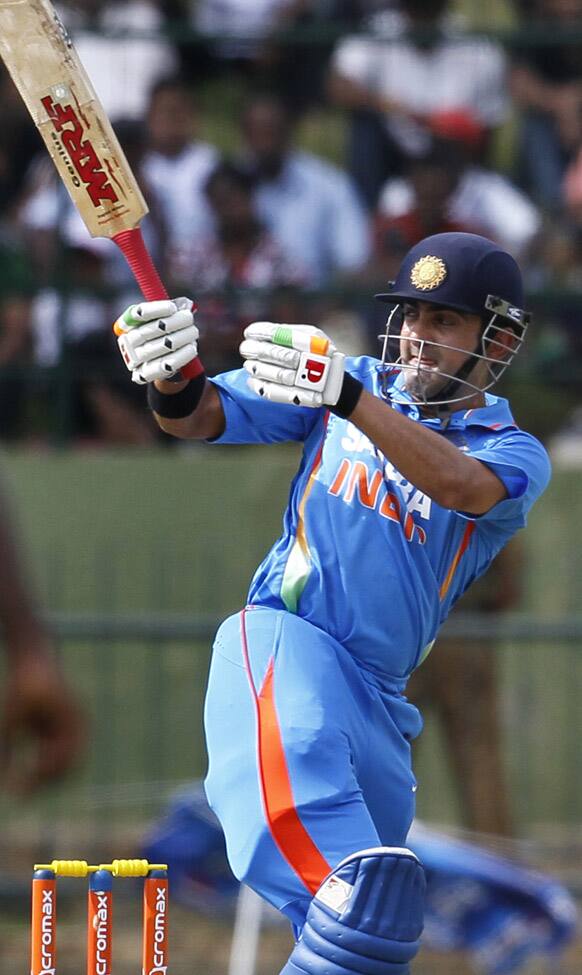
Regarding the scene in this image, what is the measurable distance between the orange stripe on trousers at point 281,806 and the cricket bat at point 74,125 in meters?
0.88

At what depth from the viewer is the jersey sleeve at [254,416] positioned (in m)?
4.65

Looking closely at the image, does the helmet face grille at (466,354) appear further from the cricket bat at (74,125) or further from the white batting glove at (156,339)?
the white batting glove at (156,339)

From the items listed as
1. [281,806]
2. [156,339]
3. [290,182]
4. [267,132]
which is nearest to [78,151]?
[156,339]

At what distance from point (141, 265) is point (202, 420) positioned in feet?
1.38

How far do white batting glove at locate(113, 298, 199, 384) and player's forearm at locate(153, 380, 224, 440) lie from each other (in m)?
0.32

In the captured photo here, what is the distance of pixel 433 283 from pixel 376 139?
485 cm

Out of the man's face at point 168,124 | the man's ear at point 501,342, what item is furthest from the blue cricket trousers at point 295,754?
the man's face at point 168,124

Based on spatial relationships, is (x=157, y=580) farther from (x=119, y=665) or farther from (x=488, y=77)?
(x=488, y=77)

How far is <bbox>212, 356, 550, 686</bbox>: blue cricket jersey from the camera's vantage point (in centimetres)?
449

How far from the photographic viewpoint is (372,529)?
4.50 meters

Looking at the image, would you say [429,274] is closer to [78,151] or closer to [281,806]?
[78,151]

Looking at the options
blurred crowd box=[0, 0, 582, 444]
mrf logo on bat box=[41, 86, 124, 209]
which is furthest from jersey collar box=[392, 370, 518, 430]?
blurred crowd box=[0, 0, 582, 444]

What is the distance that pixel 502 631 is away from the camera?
8.53 meters

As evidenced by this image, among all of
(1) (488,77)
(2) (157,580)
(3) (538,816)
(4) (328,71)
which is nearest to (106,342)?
(2) (157,580)
